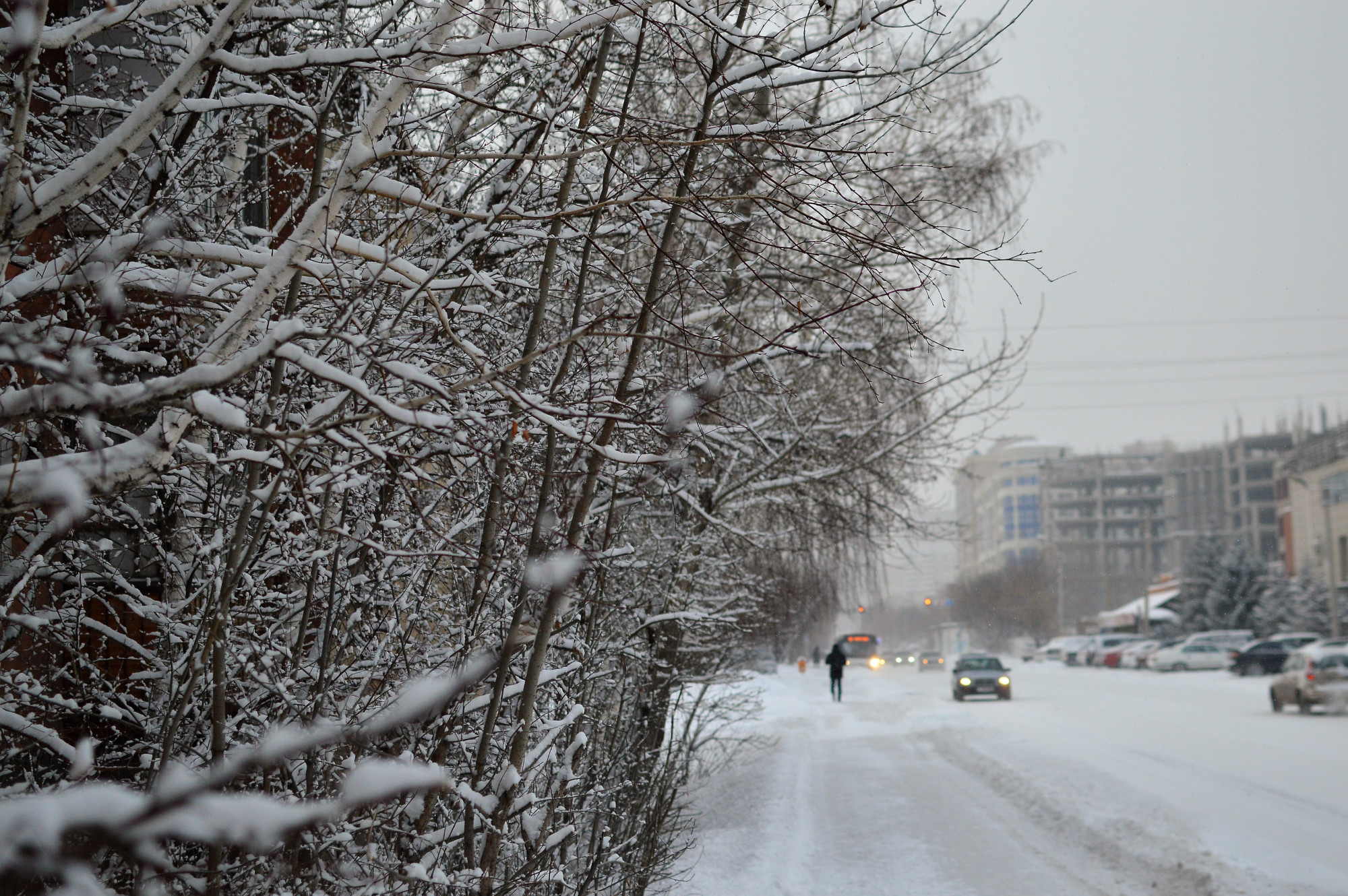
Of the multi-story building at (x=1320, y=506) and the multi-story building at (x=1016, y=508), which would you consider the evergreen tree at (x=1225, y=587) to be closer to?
the multi-story building at (x=1320, y=506)

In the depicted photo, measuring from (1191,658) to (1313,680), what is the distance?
21.0m

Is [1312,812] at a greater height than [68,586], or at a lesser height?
lesser

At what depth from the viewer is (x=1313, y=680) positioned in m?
20.3

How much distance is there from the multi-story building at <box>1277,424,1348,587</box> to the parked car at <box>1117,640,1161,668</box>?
741cm

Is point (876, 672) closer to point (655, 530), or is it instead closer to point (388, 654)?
point (655, 530)

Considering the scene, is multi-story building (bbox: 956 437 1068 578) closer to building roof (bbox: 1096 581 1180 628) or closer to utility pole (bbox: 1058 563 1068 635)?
utility pole (bbox: 1058 563 1068 635)

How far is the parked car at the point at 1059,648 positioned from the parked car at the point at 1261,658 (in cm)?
2121

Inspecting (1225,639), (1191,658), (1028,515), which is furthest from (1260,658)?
(1028,515)

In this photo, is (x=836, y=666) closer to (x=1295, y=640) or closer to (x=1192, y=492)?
(x=1295, y=640)

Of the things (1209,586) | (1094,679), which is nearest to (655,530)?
(1094,679)

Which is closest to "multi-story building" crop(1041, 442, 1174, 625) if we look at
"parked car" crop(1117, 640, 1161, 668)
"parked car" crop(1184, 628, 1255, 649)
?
"parked car" crop(1117, 640, 1161, 668)

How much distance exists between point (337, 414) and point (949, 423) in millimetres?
8590

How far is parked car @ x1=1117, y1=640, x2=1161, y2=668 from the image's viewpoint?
44156mm

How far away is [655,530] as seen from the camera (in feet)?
26.2
